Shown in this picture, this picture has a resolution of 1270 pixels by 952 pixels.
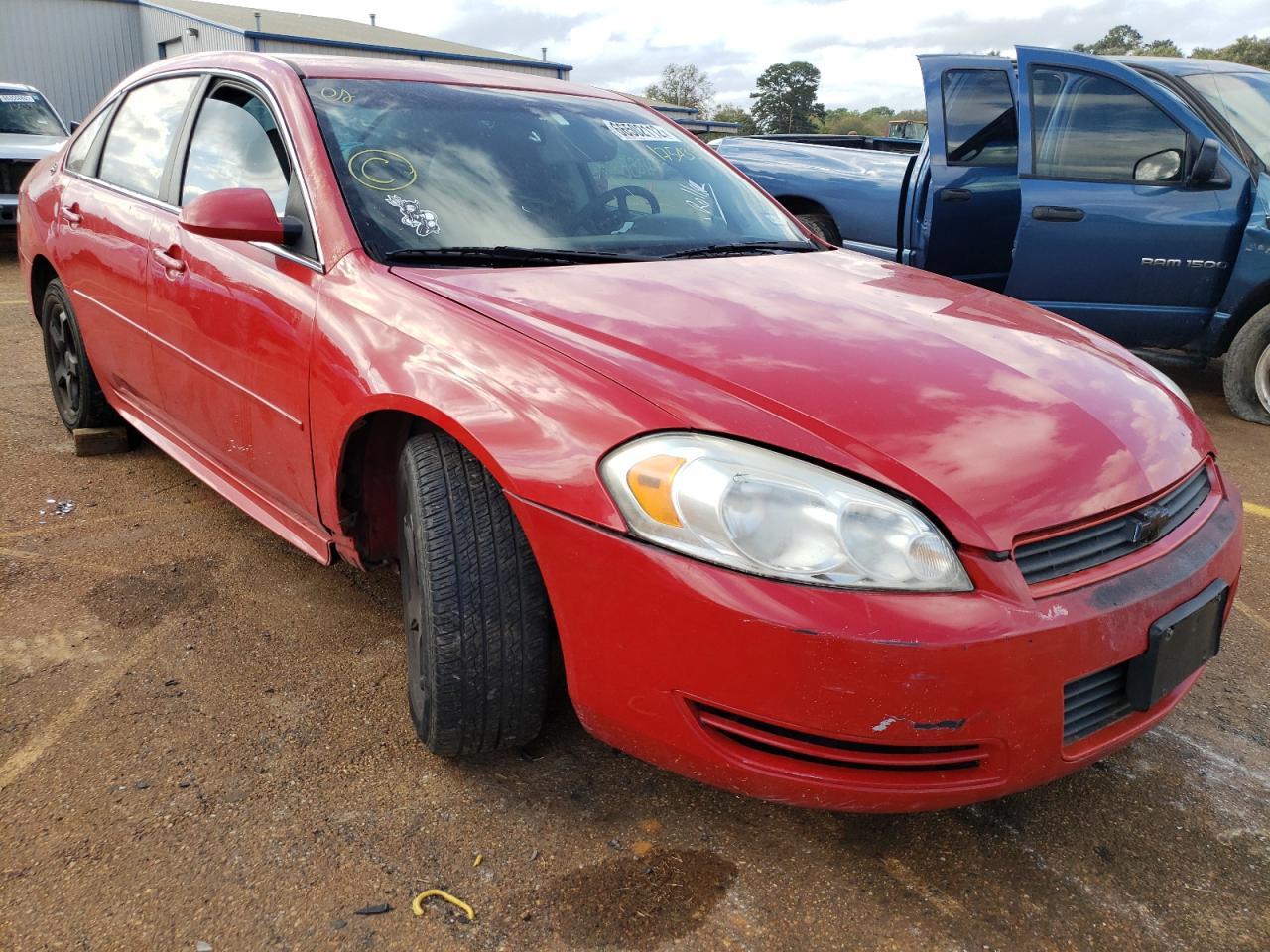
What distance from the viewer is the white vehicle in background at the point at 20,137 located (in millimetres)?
9453

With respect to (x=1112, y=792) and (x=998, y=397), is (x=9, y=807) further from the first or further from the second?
(x=1112, y=792)

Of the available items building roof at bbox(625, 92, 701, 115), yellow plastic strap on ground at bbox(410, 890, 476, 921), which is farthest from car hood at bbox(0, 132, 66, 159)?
yellow plastic strap on ground at bbox(410, 890, 476, 921)

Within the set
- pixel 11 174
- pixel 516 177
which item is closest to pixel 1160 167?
pixel 516 177

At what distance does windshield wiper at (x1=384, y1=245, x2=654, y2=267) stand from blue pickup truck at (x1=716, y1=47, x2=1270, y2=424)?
137 inches

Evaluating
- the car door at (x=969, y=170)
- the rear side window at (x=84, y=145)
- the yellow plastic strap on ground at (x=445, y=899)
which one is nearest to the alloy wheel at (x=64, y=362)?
the rear side window at (x=84, y=145)

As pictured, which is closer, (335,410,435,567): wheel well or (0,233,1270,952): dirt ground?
(0,233,1270,952): dirt ground

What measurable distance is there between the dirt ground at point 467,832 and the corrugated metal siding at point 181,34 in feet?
87.4

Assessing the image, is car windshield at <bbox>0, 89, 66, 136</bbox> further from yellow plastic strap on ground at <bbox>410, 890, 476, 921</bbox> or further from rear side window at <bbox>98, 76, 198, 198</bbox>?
yellow plastic strap on ground at <bbox>410, 890, 476, 921</bbox>

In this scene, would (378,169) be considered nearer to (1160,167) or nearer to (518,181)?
(518,181)

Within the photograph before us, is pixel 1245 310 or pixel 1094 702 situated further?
pixel 1245 310

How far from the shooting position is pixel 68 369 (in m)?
3.95

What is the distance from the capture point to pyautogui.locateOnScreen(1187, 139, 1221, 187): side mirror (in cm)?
472

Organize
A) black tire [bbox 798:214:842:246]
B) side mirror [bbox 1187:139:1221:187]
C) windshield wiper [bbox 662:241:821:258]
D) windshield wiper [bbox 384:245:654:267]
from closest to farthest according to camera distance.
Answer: windshield wiper [bbox 384:245:654:267]
windshield wiper [bbox 662:241:821:258]
side mirror [bbox 1187:139:1221:187]
black tire [bbox 798:214:842:246]

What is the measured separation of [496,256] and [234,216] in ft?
1.94
